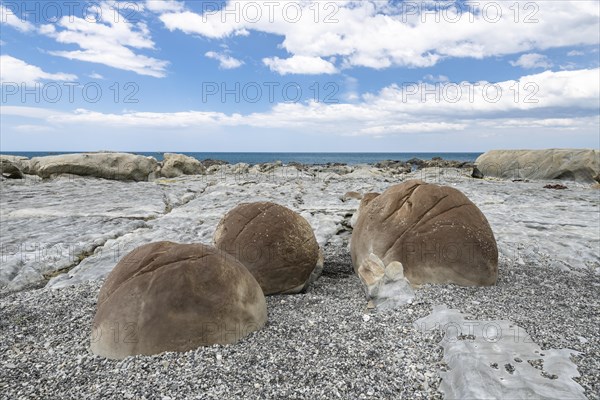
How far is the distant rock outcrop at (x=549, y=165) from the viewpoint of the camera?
20.5 meters

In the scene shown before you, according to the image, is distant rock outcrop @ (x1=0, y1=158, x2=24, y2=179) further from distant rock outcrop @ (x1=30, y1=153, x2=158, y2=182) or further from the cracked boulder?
the cracked boulder

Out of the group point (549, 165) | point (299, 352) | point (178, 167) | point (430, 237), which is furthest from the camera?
point (178, 167)

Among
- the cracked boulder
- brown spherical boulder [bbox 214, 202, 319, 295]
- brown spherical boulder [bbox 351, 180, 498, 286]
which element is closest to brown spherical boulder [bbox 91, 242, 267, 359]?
brown spherical boulder [bbox 214, 202, 319, 295]

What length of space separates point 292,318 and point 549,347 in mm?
2173

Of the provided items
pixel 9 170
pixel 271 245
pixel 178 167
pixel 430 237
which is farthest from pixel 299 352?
pixel 178 167

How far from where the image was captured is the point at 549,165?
2150 centimetres

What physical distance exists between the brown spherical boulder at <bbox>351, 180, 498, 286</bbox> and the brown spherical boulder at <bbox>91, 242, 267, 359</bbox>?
193 cm

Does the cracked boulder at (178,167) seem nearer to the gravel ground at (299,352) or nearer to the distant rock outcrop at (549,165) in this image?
the distant rock outcrop at (549,165)

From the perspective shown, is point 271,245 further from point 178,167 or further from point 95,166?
point 178,167

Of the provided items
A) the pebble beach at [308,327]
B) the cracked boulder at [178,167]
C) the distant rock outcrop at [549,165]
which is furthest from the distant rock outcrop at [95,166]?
the distant rock outcrop at [549,165]

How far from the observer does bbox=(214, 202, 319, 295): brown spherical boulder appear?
5062 mm

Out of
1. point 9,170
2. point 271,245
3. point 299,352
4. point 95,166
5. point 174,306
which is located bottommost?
point 299,352

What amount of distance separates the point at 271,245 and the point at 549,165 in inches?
812

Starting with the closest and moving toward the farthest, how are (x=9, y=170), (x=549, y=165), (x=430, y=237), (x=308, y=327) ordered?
(x=308, y=327) < (x=430, y=237) < (x=9, y=170) < (x=549, y=165)
